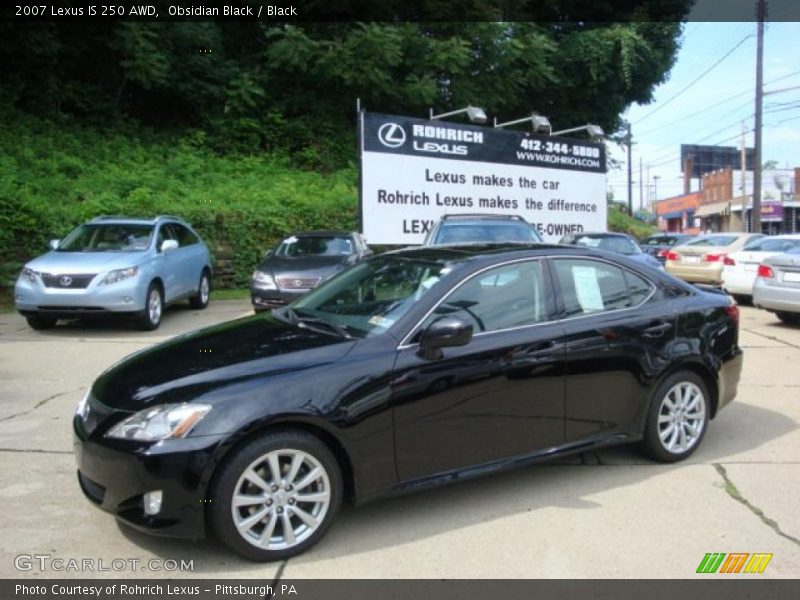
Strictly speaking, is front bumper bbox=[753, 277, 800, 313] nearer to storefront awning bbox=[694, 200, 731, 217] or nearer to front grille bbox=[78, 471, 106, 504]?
front grille bbox=[78, 471, 106, 504]

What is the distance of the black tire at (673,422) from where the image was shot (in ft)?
15.5

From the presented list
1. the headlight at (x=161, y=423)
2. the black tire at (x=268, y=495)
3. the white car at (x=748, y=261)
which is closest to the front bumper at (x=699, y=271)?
the white car at (x=748, y=261)

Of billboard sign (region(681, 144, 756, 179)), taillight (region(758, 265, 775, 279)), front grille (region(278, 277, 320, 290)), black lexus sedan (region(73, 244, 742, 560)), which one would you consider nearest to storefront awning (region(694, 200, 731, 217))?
billboard sign (region(681, 144, 756, 179))

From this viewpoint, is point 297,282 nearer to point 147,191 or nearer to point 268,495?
point 147,191

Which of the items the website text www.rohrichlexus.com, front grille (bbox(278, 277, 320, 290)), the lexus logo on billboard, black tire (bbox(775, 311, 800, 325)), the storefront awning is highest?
the lexus logo on billboard

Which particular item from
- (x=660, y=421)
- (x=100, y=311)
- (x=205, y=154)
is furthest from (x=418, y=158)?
(x=660, y=421)

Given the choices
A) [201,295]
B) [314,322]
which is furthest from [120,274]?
[314,322]

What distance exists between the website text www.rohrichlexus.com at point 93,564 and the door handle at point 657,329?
3084 millimetres

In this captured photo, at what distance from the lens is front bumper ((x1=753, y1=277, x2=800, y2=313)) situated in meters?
10.4

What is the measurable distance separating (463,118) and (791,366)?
64.3 ft

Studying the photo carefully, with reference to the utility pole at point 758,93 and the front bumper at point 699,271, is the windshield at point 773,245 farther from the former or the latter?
the utility pole at point 758,93

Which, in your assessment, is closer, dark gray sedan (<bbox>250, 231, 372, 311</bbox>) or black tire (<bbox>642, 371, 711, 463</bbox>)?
black tire (<bbox>642, 371, 711, 463</bbox>)

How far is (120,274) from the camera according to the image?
9688 mm

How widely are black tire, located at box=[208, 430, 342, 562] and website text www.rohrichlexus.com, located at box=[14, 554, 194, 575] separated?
11.5 inches
